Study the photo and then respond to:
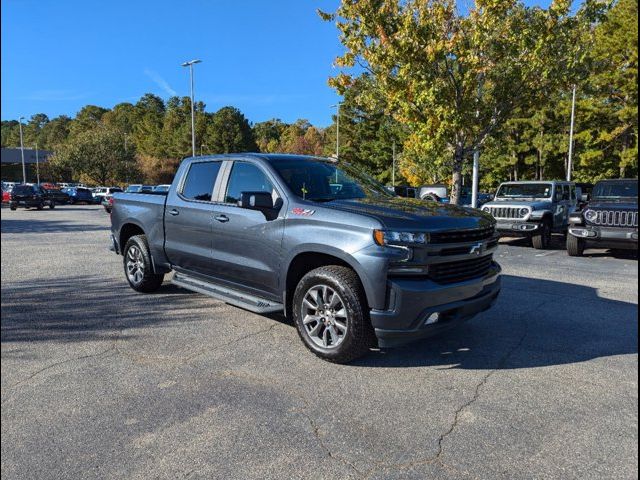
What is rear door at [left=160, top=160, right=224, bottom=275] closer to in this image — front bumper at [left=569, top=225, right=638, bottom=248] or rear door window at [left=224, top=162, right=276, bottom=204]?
rear door window at [left=224, top=162, right=276, bottom=204]

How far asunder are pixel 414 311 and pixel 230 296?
2.08 m

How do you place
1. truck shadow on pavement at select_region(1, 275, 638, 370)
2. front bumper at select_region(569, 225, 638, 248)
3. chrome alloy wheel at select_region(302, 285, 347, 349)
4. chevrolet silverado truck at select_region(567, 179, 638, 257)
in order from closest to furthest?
chrome alloy wheel at select_region(302, 285, 347, 349), truck shadow on pavement at select_region(1, 275, 638, 370), front bumper at select_region(569, 225, 638, 248), chevrolet silverado truck at select_region(567, 179, 638, 257)

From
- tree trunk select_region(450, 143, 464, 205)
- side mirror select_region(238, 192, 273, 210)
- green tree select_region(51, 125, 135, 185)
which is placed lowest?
side mirror select_region(238, 192, 273, 210)

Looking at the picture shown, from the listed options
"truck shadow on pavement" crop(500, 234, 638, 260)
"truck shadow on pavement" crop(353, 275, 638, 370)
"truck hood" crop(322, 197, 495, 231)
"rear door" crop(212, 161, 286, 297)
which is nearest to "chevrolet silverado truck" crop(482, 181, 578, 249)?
"truck shadow on pavement" crop(500, 234, 638, 260)

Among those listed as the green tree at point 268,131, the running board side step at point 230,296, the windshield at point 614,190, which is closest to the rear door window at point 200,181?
the running board side step at point 230,296

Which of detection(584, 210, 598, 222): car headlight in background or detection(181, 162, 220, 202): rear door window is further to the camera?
detection(584, 210, 598, 222): car headlight in background

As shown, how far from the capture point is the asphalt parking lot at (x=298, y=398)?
104 inches

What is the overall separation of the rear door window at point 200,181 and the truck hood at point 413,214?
1.67 meters

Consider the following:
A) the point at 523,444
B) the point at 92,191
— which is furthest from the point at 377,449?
the point at 92,191

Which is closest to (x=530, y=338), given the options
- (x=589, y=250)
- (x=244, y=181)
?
(x=244, y=181)

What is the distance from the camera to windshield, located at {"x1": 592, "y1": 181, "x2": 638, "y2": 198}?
419 inches

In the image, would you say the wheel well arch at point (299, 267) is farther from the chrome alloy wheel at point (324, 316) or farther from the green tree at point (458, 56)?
the green tree at point (458, 56)

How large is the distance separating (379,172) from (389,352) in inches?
1934

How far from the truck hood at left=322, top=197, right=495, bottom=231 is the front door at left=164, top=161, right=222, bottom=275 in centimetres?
163
